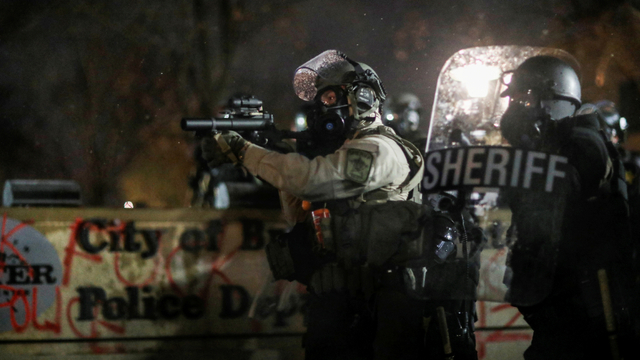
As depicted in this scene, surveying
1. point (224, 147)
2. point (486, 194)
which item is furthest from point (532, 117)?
point (224, 147)

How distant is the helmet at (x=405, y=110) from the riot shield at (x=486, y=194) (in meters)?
1.69

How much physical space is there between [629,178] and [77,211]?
4277mm

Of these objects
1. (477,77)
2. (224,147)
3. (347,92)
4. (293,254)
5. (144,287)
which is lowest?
(144,287)

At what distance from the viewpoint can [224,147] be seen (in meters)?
2.49

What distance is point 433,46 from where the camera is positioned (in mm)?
6953

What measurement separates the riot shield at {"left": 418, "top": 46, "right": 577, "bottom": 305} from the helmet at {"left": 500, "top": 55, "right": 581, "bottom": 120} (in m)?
0.24

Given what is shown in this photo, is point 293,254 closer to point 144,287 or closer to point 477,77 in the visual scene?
point 144,287

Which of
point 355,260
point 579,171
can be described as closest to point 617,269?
point 579,171

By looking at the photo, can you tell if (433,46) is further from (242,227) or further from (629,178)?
(242,227)

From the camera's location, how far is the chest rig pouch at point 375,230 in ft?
7.87

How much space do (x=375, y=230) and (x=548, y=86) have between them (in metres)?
1.39

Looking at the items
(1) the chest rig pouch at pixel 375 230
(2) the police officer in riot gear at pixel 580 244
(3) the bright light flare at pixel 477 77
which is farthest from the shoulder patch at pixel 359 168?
(3) the bright light flare at pixel 477 77

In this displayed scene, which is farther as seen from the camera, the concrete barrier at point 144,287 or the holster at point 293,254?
the concrete barrier at point 144,287

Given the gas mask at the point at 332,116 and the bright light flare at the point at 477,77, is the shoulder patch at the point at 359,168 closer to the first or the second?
the gas mask at the point at 332,116
